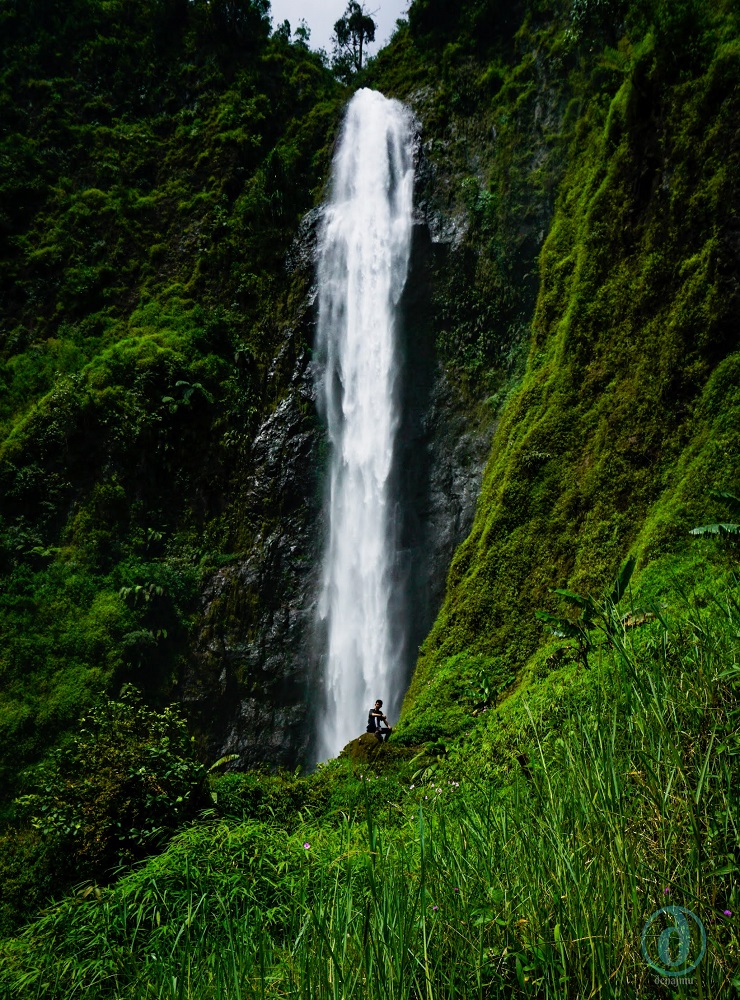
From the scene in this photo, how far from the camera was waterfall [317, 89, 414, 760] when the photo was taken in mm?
13555

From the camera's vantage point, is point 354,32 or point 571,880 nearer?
point 571,880

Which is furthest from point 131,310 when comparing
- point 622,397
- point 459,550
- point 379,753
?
point 379,753

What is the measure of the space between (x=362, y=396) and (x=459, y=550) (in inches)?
259

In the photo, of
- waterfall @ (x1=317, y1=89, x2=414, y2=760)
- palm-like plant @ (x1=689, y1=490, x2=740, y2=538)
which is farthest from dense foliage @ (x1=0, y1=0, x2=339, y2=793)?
palm-like plant @ (x1=689, y1=490, x2=740, y2=538)

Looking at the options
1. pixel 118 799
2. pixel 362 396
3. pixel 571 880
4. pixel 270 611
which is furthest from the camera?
pixel 362 396

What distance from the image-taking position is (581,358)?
28.5 ft

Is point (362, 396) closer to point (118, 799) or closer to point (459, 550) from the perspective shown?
point (459, 550)

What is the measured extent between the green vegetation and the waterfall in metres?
1.00

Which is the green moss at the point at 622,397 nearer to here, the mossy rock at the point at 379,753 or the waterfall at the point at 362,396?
the mossy rock at the point at 379,753

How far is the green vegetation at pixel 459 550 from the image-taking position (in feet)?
6.72

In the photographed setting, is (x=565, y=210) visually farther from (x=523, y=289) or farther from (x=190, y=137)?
(x=190, y=137)

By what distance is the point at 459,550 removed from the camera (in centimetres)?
986

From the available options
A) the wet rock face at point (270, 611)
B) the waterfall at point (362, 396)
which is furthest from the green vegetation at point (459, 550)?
the waterfall at point (362, 396)

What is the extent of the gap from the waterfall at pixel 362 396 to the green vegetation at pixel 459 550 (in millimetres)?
997
